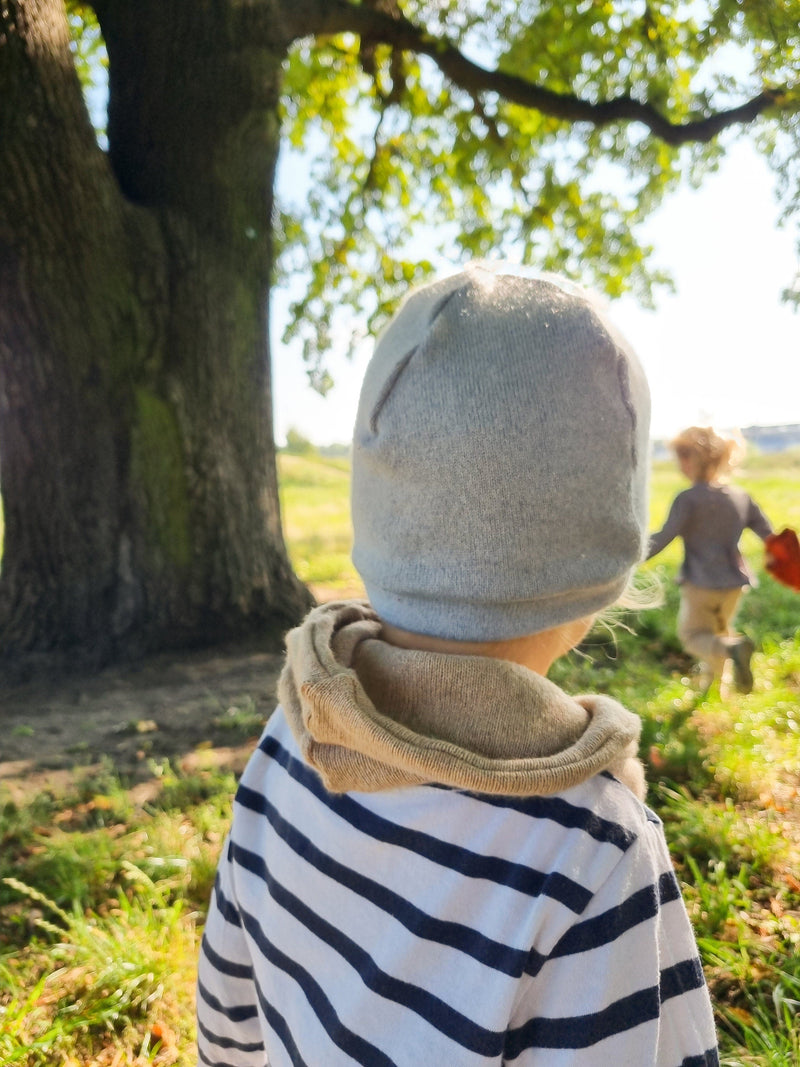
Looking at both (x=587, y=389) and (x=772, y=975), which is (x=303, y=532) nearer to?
(x=772, y=975)

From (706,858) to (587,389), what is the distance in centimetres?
241

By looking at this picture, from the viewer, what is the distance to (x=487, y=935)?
2.76 feet

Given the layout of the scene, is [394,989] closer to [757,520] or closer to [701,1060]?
[701,1060]

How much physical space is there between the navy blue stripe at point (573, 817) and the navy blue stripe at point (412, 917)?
0.45 feet

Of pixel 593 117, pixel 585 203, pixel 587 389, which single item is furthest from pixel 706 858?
pixel 585 203

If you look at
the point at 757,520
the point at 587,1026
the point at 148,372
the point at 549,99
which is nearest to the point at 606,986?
the point at 587,1026

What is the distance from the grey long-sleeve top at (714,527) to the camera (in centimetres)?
433

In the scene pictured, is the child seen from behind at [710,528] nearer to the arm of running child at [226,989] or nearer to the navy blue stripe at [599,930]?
the arm of running child at [226,989]

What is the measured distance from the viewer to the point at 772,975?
2236 mm

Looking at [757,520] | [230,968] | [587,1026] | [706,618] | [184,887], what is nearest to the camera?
[587,1026]

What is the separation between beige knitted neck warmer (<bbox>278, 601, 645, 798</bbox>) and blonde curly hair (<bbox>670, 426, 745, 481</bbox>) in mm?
3717

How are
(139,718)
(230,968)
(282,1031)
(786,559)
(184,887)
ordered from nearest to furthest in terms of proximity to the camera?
(282,1031)
(230,968)
(184,887)
(786,559)
(139,718)

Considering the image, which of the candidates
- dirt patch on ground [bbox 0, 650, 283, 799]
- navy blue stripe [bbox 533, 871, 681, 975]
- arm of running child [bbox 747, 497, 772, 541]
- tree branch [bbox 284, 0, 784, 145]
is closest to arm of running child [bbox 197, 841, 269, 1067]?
navy blue stripe [bbox 533, 871, 681, 975]

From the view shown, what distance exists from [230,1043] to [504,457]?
1145 millimetres
